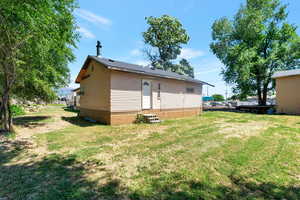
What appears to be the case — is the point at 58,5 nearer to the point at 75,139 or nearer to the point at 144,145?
the point at 75,139

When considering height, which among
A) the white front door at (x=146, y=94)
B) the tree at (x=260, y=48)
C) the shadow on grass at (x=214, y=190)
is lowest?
the shadow on grass at (x=214, y=190)

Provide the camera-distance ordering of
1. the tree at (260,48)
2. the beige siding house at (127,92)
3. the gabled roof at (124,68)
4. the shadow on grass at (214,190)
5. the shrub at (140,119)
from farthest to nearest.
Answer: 1. the tree at (260,48)
2. the shrub at (140,119)
3. the beige siding house at (127,92)
4. the gabled roof at (124,68)
5. the shadow on grass at (214,190)

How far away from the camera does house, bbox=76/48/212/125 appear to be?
26.8 ft

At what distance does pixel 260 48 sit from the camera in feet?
65.9

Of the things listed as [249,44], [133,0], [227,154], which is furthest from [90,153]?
[249,44]

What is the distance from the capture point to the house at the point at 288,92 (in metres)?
13.3

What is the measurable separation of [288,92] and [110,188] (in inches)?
712

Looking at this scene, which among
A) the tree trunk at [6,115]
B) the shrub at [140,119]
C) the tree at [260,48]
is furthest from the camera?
the tree at [260,48]

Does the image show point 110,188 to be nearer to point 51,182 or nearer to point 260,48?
point 51,182

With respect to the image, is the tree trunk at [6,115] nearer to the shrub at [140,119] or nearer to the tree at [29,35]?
the tree at [29,35]

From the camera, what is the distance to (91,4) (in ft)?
23.3

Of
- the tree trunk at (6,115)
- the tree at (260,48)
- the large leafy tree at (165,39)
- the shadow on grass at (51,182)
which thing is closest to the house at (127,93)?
the tree trunk at (6,115)

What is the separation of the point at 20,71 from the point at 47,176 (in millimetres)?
5652

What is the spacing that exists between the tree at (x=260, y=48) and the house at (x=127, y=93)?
11289 mm
